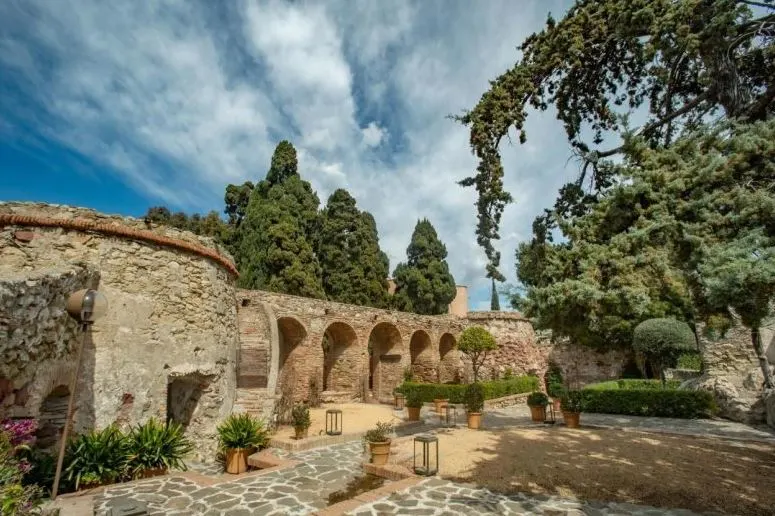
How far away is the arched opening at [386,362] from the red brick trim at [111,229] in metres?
13.2

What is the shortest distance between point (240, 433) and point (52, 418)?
296 centimetres

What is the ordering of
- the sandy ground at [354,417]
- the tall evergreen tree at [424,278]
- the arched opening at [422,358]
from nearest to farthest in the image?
the sandy ground at [354,417] < the arched opening at [422,358] < the tall evergreen tree at [424,278]

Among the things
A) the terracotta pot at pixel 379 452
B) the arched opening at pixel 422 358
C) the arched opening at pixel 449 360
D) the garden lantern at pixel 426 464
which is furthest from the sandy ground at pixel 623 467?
the arched opening at pixel 449 360

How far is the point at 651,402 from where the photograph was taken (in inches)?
559

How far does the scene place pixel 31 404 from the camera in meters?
5.55

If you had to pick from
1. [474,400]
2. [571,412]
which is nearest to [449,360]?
[474,400]

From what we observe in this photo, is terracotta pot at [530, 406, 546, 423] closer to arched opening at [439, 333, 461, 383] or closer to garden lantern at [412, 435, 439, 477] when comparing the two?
garden lantern at [412, 435, 439, 477]

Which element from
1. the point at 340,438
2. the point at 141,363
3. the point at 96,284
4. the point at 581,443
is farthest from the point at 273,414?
the point at 581,443

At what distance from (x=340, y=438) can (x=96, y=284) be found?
6.62m

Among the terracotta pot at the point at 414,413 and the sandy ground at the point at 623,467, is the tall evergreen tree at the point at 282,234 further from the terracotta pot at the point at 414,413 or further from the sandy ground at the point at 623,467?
the sandy ground at the point at 623,467

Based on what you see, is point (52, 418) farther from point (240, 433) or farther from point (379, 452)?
point (379, 452)

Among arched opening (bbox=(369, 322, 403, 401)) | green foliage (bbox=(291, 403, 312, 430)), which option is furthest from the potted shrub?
arched opening (bbox=(369, 322, 403, 401))

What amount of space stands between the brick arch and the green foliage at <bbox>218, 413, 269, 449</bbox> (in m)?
10.8

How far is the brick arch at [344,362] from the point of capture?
19703 millimetres
